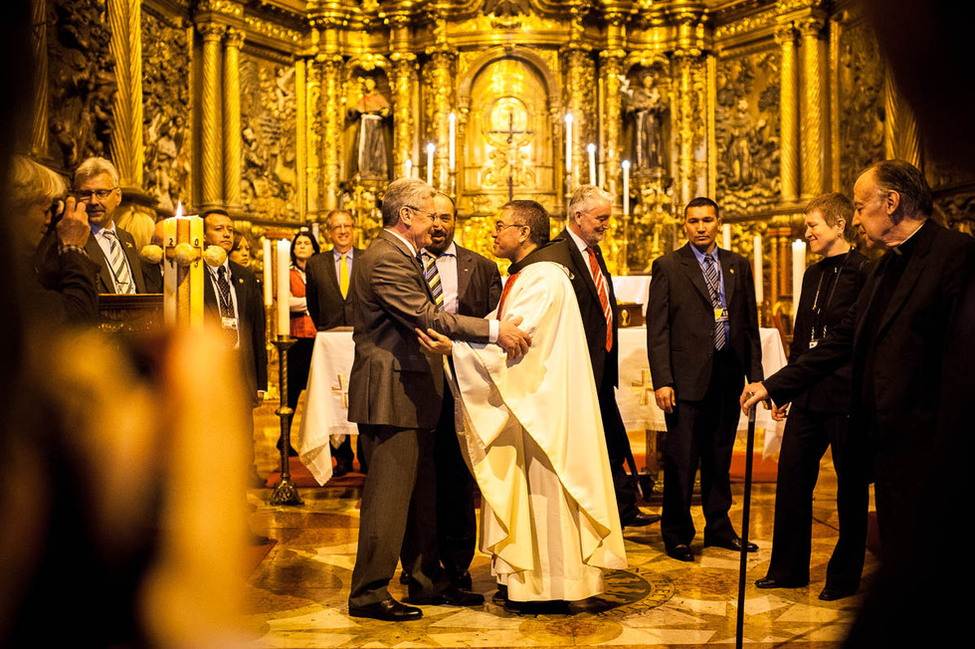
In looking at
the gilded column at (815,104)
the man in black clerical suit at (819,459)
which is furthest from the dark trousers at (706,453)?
the gilded column at (815,104)

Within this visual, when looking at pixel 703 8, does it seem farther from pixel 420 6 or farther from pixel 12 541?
pixel 12 541

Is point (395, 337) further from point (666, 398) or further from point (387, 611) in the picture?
point (666, 398)

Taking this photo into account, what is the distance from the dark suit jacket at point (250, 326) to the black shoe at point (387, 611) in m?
1.83

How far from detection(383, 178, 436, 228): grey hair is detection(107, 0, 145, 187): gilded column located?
21.3 feet

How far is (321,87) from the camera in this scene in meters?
15.2

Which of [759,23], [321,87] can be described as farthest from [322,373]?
[759,23]

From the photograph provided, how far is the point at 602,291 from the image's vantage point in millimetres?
5484

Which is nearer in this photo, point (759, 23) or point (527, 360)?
point (527, 360)

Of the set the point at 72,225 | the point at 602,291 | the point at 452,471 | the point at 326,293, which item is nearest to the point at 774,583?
the point at 452,471

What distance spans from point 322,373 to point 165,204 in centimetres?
652

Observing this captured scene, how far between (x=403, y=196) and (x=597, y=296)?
1633 mm

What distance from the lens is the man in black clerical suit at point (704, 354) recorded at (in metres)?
5.23

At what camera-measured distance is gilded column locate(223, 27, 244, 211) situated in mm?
13812

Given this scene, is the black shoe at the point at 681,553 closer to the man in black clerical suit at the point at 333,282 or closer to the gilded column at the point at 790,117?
the man in black clerical suit at the point at 333,282
